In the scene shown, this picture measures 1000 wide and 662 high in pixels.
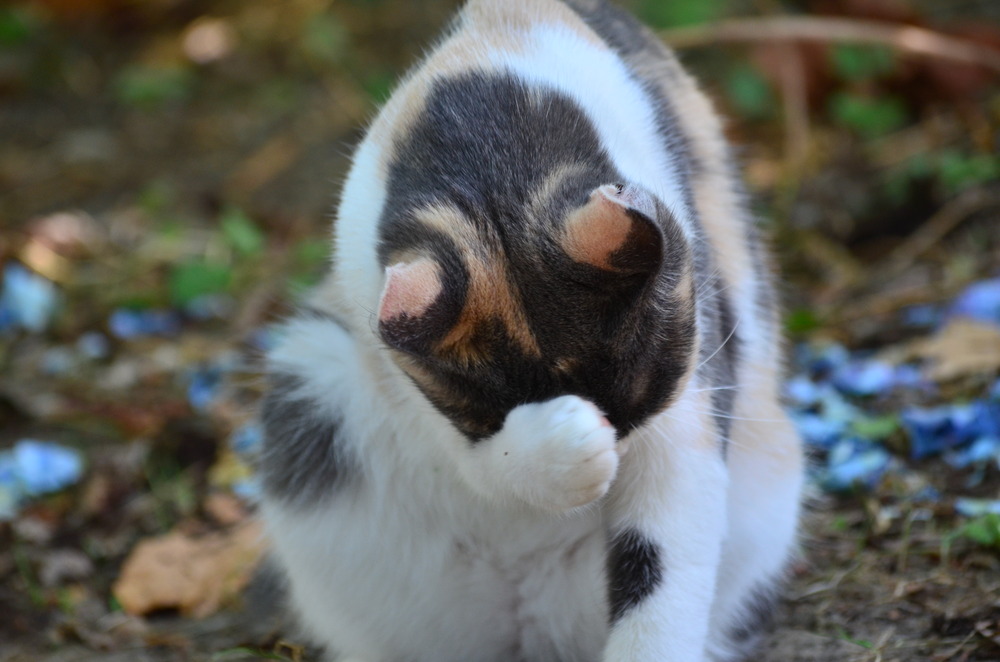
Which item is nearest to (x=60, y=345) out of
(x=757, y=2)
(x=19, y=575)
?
(x=19, y=575)

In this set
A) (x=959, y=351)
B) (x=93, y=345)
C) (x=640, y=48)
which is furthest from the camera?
(x=93, y=345)

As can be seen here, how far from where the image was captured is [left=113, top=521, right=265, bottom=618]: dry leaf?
320cm

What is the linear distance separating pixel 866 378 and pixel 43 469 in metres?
2.72

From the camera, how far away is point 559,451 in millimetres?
1688

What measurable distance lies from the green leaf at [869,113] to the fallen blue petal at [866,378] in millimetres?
2159

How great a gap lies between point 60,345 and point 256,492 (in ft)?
7.96

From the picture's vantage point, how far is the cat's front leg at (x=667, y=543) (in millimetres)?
2012

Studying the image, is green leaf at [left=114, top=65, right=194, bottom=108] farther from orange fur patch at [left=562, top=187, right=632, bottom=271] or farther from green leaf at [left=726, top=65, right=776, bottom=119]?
orange fur patch at [left=562, top=187, right=632, bottom=271]

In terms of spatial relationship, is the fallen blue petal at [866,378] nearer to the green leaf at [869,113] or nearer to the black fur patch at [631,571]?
the black fur patch at [631,571]

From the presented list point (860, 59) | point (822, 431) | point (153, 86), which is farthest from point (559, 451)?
point (153, 86)

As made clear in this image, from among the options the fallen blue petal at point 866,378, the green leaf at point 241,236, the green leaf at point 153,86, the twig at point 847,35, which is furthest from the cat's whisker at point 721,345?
the green leaf at point 153,86

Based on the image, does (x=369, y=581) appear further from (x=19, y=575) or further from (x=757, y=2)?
(x=757, y=2)

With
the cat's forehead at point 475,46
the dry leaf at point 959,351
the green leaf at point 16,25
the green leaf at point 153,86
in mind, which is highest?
the green leaf at point 16,25

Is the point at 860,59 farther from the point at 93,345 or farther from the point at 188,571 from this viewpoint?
the point at 188,571
